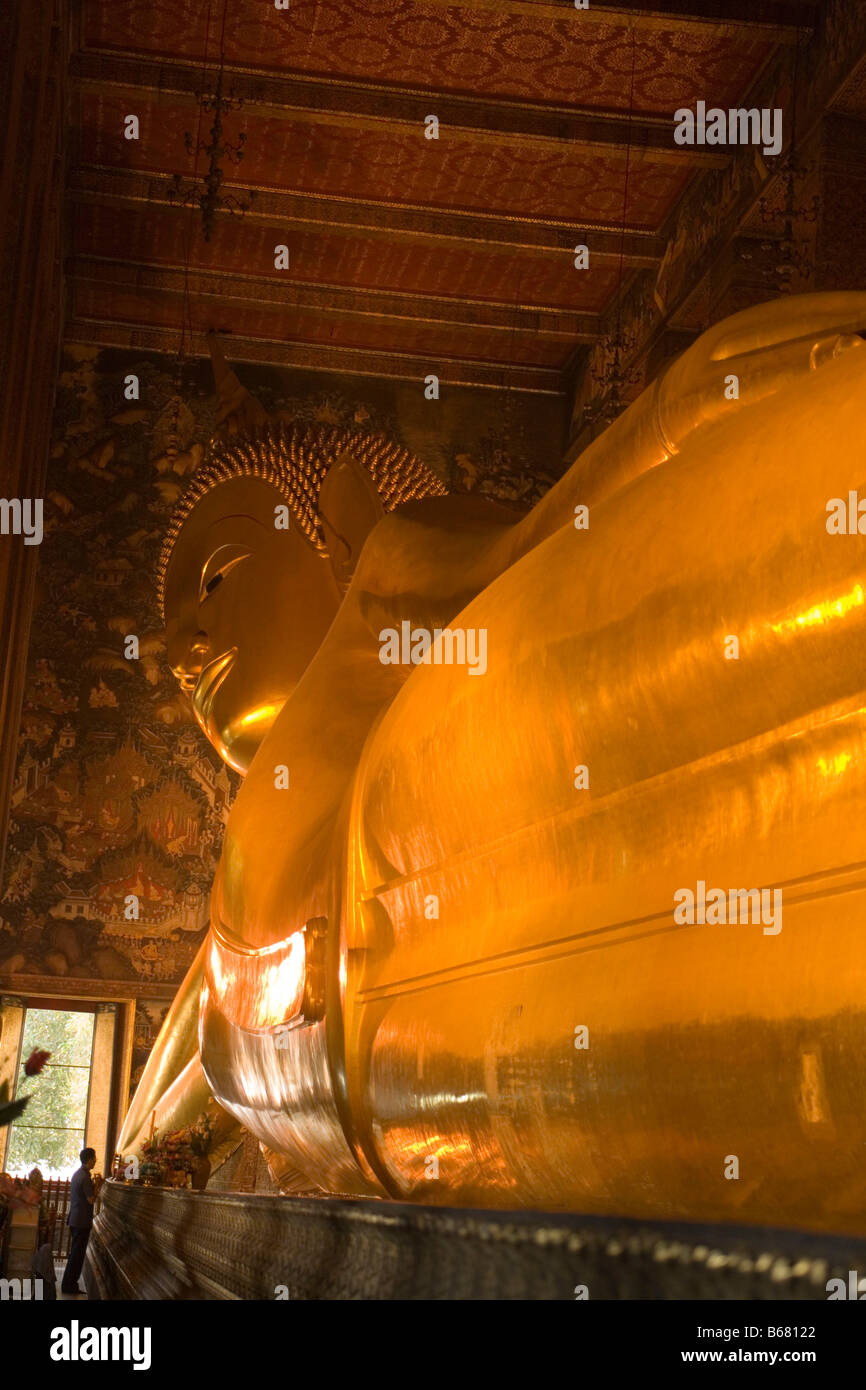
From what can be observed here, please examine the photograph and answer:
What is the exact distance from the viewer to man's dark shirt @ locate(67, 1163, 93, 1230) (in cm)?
625

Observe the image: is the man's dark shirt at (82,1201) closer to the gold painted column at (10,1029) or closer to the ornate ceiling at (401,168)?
the gold painted column at (10,1029)

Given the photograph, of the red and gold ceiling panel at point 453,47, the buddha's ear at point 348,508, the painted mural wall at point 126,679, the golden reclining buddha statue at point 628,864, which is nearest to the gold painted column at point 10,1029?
the painted mural wall at point 126,679

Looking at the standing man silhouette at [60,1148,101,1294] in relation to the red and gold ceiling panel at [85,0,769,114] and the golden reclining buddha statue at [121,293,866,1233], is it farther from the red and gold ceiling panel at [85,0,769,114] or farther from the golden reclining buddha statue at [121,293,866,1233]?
the red and gold ceiling panel at [85,0,769,114]

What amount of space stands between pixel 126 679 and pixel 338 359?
284 centimetres

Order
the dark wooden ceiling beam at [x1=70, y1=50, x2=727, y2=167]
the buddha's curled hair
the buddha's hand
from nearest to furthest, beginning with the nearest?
the buddha's hand < the buddha's curled hair < the dark wooden ceiling beam at [x1=70, y1=50, x2=727, y2=167]

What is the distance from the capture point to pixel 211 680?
9.64 feet

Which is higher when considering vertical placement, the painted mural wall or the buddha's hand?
the painted mural wall

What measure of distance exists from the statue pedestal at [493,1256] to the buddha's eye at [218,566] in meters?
1.79

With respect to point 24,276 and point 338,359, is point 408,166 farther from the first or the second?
point 24,276

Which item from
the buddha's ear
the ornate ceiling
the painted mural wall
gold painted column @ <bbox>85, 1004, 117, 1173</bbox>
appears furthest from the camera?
the painted mural wall

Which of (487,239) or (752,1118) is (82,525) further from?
(752,1118)

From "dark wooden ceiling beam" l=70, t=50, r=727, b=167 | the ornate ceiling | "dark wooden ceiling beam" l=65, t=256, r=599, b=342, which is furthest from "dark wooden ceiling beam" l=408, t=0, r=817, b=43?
"dark wooden ceiling beam" l=65, t=256, r=599, b=342

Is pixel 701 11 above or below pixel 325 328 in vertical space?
below

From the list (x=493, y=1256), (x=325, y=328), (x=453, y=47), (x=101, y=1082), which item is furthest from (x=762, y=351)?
(x=325, y=328)
